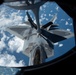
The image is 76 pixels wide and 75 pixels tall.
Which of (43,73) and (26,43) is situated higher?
(43,73)

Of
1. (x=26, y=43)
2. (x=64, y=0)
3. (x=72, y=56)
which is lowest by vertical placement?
(x=26, y=43)

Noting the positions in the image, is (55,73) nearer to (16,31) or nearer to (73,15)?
(73,15)

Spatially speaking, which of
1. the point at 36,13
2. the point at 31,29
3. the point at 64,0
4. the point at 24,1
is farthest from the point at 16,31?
the point at 64,0

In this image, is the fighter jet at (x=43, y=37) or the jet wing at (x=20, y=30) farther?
the jet wing at (x=20, y=30)

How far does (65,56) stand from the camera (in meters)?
6.25

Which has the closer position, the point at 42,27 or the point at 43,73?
the point at 43,73

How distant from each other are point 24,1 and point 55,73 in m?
8.70

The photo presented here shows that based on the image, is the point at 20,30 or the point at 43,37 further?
the point at 20,30

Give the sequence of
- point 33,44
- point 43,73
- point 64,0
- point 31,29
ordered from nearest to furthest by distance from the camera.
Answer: point 43,73, point 64,0, point 33,44, point 31,29

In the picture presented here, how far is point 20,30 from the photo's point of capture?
64.1 feet

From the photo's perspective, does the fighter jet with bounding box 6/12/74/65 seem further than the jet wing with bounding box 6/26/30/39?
No

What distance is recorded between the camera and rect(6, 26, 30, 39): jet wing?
62.9 feet

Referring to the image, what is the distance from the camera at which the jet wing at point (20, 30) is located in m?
19.2

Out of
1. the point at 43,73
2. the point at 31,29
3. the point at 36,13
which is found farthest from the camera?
the point at 31,29
